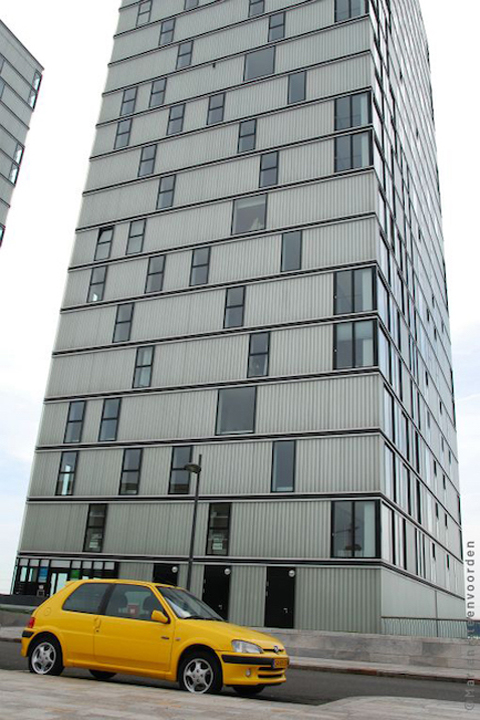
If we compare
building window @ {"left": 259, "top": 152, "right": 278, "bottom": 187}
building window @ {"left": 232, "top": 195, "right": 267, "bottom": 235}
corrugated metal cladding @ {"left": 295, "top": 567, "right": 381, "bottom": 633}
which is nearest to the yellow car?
corrugated metal cladding @ {"left": 295, "top": 567, "right": 381, "bottom": 633}

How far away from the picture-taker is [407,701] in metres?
9.30

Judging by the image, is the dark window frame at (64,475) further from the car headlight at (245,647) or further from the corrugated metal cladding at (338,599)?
the car headlight at (245,647)

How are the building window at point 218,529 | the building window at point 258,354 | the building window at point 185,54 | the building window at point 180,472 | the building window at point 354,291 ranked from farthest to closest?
the building window at point 185,54, the building window at point 258,354, the building window at point 180,472, the building window at point 354,291, the building window at point 218,529

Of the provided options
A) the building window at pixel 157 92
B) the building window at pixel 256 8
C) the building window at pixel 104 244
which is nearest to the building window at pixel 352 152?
the building window at pixel 256 8

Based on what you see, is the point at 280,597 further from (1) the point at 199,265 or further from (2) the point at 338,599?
(1) the point at 199,265

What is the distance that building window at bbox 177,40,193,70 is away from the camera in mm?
43281

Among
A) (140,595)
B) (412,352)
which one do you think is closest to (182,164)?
(412,352)

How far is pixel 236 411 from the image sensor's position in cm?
3145

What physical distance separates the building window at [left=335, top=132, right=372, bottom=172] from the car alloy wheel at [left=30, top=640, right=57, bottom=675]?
97.7 ft

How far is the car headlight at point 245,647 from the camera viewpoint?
866cm

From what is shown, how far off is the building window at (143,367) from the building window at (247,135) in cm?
1335

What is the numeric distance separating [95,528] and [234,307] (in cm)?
1339

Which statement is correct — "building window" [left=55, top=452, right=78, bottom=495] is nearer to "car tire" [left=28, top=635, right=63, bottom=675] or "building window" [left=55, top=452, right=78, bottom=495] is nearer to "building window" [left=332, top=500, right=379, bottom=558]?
"building window" [left=332, top=500, right=379, bottom=558]

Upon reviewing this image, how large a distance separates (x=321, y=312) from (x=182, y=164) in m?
14.9
